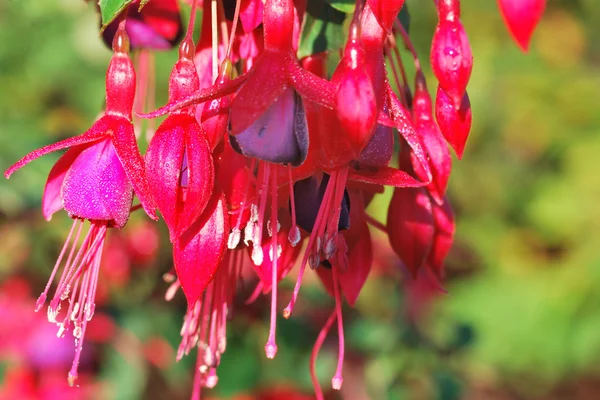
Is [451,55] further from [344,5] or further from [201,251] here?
[201,251]

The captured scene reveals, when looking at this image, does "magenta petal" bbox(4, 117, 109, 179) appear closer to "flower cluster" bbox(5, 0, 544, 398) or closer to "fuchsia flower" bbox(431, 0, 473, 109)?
"flower cluster" bbox(5, 0, 544, 398)

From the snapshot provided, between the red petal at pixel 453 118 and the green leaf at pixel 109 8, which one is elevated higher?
the green leaf at pixel 109 8

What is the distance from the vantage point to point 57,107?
238cm

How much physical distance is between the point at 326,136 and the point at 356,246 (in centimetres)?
19

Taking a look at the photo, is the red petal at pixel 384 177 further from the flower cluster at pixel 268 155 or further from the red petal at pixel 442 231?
the red petal at pixel 442 231

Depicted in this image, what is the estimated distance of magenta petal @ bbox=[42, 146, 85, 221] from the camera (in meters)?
0.69

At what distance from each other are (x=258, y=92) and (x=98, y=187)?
15 cm

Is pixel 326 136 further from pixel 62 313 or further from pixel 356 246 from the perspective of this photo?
pixel 62 313

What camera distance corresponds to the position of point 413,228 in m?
0.77

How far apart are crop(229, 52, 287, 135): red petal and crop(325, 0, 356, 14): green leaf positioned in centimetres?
15

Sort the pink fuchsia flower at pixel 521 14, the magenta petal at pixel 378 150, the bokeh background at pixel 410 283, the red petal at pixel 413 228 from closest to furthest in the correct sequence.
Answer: the pink fuchsia flower at pixel 521 14 < the magenta petal at pixel 378 150 < the red petal at pixel 413 228 < the bokeh background at pixel 410 283

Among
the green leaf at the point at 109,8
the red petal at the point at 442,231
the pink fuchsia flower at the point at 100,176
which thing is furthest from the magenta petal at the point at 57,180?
the red petal at the point at 442,231

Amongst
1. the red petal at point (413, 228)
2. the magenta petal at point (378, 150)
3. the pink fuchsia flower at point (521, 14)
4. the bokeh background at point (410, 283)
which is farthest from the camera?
the bokeh background at point (410, 283)

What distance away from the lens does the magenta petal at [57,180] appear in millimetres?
694
